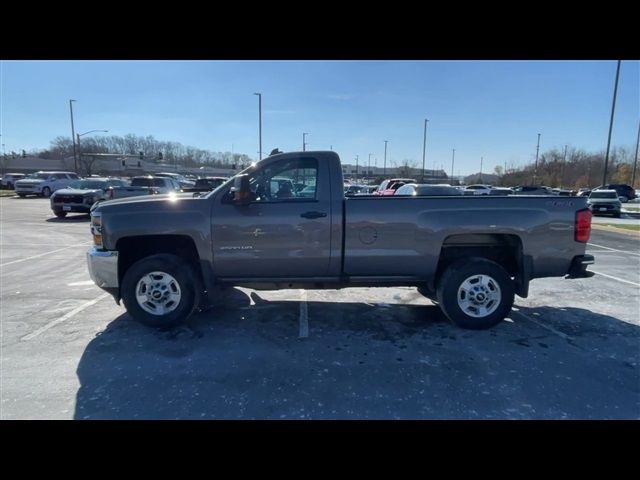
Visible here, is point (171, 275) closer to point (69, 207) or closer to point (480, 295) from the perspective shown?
point (480, 295)

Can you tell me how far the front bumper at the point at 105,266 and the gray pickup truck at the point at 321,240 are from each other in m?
0.01

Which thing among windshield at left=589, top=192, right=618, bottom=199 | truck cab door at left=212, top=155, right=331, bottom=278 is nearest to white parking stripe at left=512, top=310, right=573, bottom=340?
truck cab door at left=212, top=155, right=331, bottom=278

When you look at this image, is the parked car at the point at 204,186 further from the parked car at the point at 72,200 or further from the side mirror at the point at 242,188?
the parked car at the point at 72,200

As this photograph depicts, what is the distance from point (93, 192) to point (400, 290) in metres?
16.5

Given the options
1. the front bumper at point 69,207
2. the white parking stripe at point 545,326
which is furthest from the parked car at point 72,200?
the white parking stripe at point 545,326

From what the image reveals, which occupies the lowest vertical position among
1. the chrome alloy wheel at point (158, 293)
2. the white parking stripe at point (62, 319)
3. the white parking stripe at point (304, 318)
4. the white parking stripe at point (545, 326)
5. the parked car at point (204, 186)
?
the white parking stripe at point (62, 319)

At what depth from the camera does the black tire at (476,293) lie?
4.30 metres

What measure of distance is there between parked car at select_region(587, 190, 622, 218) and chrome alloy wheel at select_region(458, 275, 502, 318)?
2228cm

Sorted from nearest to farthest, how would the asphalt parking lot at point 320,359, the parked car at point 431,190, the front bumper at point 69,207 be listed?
1. the asphalt parking lot at point 320,359
2. the parked car at point 431,190
3. the front bumper at point 69,207

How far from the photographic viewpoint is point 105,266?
4.25m

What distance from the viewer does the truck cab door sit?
Answer: 421 centimetres

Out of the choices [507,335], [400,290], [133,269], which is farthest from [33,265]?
[507,335]

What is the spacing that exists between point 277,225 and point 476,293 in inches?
104

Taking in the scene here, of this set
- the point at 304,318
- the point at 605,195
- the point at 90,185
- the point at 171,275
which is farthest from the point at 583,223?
the point at 605,195
